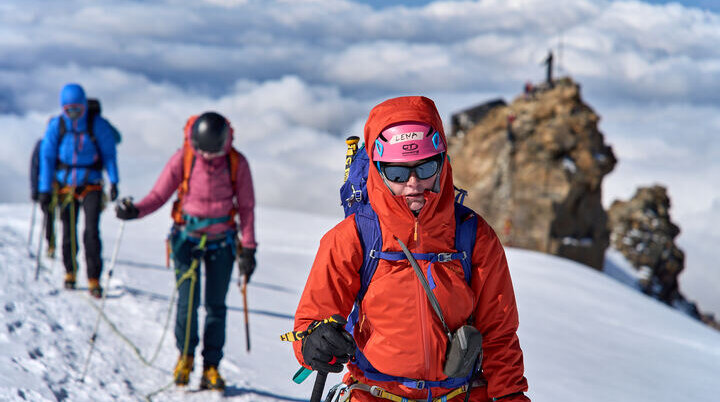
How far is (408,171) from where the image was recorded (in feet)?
8.95

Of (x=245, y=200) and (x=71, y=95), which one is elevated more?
(x=71, y=95)

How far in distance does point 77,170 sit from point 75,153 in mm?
218

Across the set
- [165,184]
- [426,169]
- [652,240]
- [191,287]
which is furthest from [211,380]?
[652,240]

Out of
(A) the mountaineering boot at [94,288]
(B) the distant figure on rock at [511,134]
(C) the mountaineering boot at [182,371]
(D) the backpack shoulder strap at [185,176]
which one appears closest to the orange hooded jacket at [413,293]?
(D) the backpack shoulder strap at [185,176]

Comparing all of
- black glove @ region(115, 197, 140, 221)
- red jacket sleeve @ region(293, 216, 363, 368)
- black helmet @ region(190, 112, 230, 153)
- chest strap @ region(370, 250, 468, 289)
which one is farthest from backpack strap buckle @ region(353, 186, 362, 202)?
black glove @ region(115, 197, 140, 221)

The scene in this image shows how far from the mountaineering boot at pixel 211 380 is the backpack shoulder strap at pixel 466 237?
3.24 m

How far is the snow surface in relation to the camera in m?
5.29

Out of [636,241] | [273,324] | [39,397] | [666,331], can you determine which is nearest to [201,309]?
[273,324]

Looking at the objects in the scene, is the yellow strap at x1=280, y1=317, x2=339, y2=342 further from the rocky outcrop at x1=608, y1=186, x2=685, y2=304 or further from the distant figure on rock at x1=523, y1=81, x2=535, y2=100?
the rocky outcrop at x1=608, y1=186, x2=685, y2=304

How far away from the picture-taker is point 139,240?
13633 mm

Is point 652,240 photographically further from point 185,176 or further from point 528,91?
point 185,176

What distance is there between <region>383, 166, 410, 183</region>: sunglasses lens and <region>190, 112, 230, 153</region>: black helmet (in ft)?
8.76

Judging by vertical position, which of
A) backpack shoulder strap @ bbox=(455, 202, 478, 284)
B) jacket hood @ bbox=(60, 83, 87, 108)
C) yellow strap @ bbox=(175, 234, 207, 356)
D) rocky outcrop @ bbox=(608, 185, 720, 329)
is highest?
jacket hood @ bbox=(60, 83, 87, 108)

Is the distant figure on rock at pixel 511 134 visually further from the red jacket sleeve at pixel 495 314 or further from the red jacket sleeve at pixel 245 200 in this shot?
the red jacket sleeve at pixel 495 314
